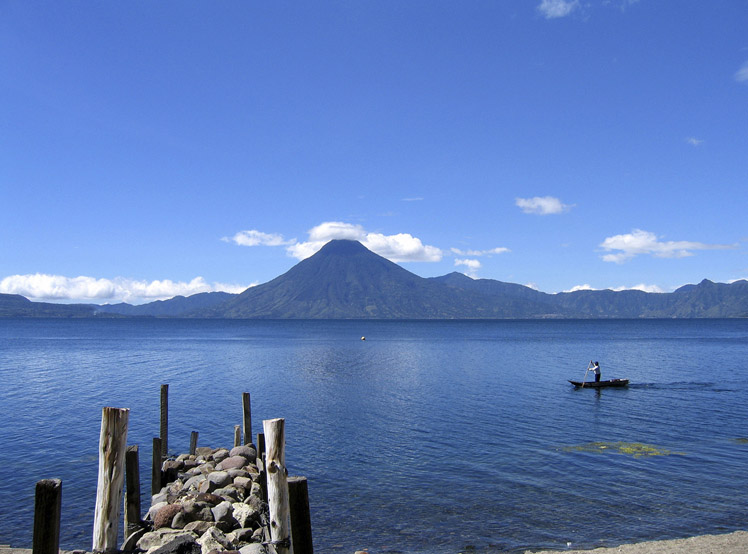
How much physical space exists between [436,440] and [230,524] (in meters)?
17.3

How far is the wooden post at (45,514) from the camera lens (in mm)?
10312

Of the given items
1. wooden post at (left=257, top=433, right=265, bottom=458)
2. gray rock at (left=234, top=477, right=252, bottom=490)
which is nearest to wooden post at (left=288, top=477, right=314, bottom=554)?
gray rock at (left=234, top=477, right=252, bottom=490)

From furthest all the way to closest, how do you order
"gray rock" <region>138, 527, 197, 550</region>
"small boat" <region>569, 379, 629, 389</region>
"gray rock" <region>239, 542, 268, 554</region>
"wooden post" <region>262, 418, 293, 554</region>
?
"small boat" <region>569, 379, 629, 389</region> → "gray rock" <region>138, 527, 197, 550</region> → "gray rock" <region>239, 542, 268, 554</region> → "wooden post" <region>262, 418, 293, 554</region>

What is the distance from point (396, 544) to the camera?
17344 millimetres

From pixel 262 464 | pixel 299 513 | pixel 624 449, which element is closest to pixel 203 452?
pixel 262 464

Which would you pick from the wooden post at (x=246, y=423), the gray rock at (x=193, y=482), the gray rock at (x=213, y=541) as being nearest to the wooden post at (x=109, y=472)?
the gray rock at (x=213, y=541)

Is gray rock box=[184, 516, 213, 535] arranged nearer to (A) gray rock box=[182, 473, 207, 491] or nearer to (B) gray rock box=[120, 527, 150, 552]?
(B) gray rock box=[120, 527, 150, 552]

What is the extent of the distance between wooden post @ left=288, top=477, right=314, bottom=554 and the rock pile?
2456 millimetres

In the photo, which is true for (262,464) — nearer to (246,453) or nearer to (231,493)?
(231,493)

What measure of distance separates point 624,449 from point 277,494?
78.3ft

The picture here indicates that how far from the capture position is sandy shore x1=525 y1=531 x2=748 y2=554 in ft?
52.6

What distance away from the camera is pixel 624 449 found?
94.6ft

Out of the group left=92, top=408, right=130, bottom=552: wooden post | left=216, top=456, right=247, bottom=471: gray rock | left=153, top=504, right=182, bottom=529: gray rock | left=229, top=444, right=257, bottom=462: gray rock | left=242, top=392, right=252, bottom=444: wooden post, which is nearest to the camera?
left=92, top=408, right=130, bottom=552: wooden post

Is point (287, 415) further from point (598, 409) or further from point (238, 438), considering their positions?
point (598, 409)
